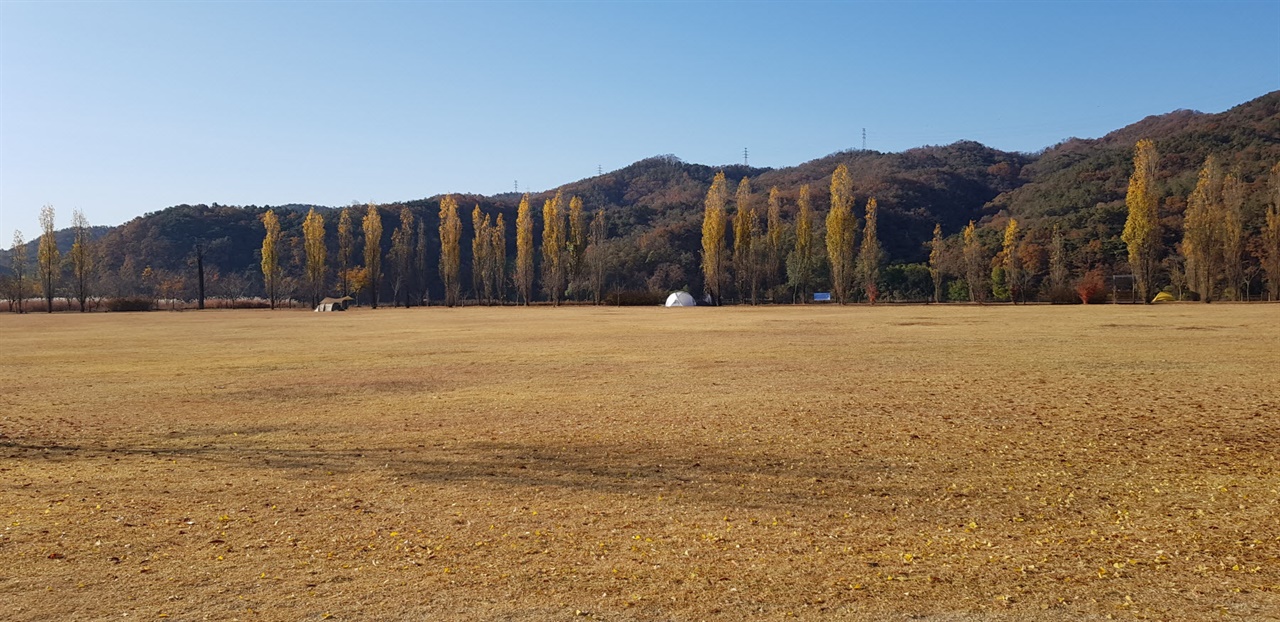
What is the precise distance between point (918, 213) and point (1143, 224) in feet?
207

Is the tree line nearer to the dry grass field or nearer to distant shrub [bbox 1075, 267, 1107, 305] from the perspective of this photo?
distant shrub [bbox 1075, 267, 1107, 305]

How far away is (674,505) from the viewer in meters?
8.61

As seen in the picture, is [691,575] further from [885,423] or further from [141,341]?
[141,341]

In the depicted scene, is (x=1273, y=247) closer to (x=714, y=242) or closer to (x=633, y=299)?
(x=714, y=242)

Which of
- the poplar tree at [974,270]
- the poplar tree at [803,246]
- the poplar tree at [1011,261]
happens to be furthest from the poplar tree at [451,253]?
the poplar tree at [1011,261]

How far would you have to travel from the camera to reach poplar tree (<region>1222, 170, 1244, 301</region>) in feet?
233

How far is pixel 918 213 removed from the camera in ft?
439

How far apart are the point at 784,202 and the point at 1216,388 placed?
12804 centimetres

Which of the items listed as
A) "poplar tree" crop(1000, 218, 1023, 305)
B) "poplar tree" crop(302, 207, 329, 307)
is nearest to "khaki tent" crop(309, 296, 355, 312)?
"poplar tree" crop(302, 207, 329, 307)

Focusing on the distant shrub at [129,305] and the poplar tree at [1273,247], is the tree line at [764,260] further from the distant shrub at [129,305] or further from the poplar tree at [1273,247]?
the distant shrub at [129,305]

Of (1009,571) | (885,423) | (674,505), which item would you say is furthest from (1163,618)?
(885,423)

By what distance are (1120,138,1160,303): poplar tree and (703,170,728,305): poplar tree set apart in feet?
123

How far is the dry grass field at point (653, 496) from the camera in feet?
20.1

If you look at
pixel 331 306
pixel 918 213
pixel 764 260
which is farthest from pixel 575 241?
pixel 918 213
